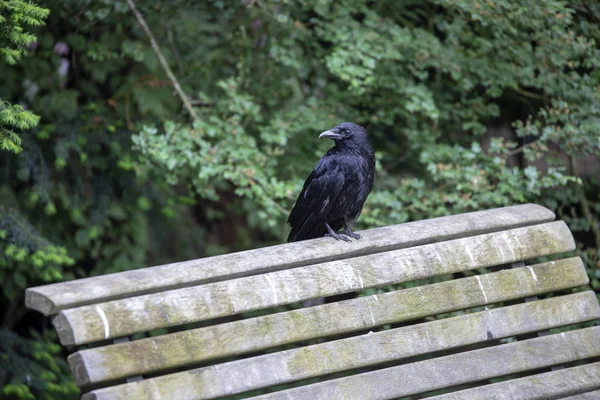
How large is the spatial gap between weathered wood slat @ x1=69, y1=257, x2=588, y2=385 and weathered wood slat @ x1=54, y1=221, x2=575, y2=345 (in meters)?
0.05

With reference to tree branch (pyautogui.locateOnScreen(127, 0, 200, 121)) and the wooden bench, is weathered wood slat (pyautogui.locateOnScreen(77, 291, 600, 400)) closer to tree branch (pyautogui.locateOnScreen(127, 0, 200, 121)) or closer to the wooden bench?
the wooden bench

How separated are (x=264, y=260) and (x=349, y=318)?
1.17ft

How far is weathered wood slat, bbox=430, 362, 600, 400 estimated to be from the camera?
2629 millimetres

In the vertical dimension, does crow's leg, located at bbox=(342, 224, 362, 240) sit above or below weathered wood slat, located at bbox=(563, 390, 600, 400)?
above

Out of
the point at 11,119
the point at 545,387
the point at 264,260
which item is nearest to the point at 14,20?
the point at 11,119

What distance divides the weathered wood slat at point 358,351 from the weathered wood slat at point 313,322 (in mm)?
42

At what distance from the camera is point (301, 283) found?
2553 mm

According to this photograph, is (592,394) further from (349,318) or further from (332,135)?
(332,135)

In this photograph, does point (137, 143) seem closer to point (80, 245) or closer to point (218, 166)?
point (218, 166)

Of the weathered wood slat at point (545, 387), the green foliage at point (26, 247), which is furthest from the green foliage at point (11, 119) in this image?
the weathered wood slat at point (545, 387)

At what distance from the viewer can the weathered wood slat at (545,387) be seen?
263 cm

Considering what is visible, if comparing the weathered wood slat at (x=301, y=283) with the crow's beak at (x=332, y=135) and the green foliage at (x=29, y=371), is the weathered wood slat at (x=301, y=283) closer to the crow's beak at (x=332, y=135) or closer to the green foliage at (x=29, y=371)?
the crow's beak at (x=332, y=135)

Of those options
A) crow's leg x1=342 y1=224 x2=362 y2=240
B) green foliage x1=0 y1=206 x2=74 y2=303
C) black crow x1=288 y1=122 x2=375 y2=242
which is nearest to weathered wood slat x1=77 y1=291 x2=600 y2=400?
crow's leg x1=342 y1=224 x2=362 y2=240

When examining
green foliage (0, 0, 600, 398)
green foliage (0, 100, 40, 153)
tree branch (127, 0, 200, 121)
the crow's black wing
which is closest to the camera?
green foliage (0, 100, 40, 153)
